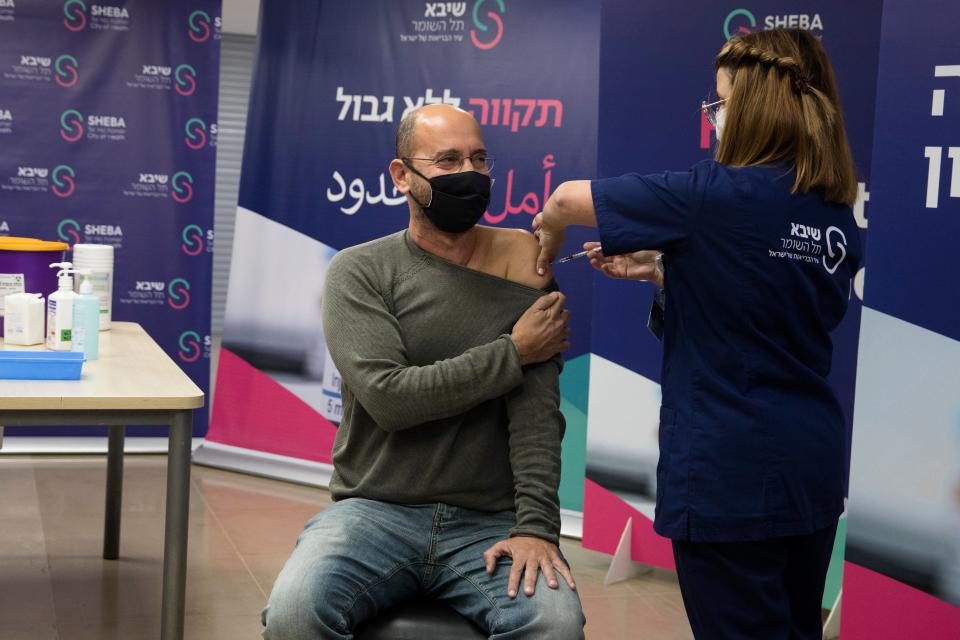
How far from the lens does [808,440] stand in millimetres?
1743

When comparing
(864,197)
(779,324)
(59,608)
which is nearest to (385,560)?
(779,324)

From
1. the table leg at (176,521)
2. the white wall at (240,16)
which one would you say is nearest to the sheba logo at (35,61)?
the white wall at (240,16)

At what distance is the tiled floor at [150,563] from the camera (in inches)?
127

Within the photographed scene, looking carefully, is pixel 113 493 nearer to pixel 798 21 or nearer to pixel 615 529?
pixel 615 529

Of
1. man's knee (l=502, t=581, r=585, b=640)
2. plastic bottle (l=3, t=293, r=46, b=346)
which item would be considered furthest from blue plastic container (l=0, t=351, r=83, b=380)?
man's knee (l=502, t=581, r=585, b=640)

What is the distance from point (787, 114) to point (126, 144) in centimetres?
427

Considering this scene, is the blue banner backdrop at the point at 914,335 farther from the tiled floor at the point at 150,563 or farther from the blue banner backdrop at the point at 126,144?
the blue banner backdrop at the point at 126,144

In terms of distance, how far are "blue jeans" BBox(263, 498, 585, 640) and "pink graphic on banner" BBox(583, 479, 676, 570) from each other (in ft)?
5.67

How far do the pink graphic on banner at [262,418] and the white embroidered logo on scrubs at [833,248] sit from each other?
11.4 ft

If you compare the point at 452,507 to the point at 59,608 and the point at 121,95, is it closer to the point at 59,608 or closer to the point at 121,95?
the point at 59,608

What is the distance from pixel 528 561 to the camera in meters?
1.96

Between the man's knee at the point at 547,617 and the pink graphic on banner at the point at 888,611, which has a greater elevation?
the man's knee at the point at 547,617

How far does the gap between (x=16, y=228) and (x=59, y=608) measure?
249cm

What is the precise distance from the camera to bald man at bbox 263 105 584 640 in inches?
77.4
